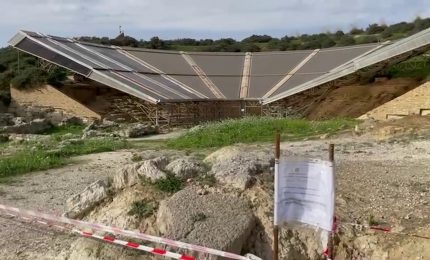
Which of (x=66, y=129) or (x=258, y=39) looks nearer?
(x=66, y=129)

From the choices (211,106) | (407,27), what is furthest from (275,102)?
(407,27)

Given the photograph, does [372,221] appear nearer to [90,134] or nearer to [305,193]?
[305,193]

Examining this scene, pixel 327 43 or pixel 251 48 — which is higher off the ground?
pixel 327 43

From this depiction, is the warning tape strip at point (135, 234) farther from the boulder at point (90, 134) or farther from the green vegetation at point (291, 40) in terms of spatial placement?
the green vegetation at point (291, 40)

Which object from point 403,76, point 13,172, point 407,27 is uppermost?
point 407,27

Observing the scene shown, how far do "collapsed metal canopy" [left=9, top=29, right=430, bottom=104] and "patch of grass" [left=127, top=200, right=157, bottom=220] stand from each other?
59.4 ft

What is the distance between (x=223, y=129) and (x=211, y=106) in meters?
10.8

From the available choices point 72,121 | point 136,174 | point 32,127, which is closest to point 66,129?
point 72,121

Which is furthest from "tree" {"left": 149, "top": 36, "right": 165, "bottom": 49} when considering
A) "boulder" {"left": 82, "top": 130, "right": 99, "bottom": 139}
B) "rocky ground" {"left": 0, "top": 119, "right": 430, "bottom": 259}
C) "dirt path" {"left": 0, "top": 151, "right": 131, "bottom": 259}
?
"rocky ground" {"left": 0, "top": 119, "right": 430, "bottom": 259}

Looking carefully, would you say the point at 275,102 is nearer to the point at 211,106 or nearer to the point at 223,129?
the point at 211,106

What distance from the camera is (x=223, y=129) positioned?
21.8 metres

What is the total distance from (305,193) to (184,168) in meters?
3.05

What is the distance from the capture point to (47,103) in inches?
1284

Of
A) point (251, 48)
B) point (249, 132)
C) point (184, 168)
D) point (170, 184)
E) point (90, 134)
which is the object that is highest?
point (251, 48)
